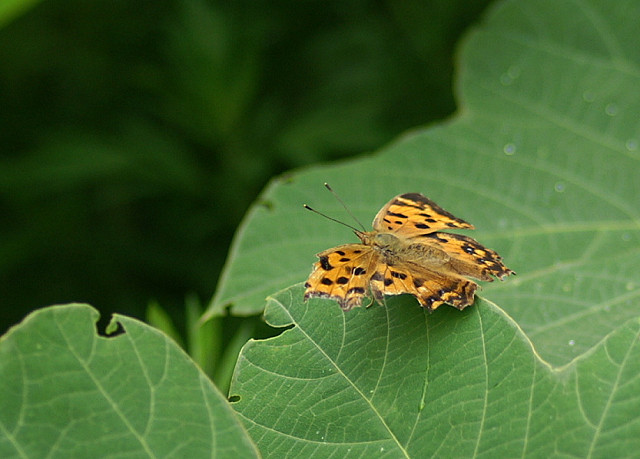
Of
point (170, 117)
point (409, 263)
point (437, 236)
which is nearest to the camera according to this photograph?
point (409, 263)

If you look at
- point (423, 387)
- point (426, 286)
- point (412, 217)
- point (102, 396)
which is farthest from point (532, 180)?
point (102, 396)

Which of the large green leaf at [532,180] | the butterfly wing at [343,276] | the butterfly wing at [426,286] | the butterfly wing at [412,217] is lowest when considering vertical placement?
the large green leaf at [532,180]

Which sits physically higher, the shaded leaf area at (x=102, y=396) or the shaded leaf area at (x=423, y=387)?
the shaded leaf area at (x=102, y=396)

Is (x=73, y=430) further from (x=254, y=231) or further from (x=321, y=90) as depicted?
(x=321, y=90)

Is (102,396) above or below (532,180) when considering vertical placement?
above

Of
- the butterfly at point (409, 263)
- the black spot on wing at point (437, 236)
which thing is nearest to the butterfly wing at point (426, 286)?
the butterfly at point (409, 263)

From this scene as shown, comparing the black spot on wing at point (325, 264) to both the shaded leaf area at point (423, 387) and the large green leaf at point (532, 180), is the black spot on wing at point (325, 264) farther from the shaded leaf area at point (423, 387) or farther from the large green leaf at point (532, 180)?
the large green leaf at point (532, 180)

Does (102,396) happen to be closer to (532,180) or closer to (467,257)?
(467,257)
